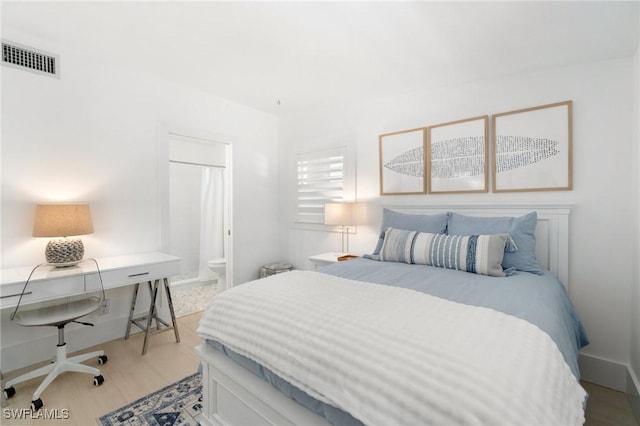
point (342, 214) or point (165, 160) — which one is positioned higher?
point (165, 160)

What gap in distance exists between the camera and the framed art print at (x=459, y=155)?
2.66m

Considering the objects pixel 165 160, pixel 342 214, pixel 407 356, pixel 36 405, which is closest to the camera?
pixel 407 356

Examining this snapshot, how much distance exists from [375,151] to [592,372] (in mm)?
2578

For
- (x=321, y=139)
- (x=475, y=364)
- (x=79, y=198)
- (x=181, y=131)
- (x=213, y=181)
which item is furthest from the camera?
(x=213, y=181)

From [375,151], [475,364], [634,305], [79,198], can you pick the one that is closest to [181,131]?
[79,198]

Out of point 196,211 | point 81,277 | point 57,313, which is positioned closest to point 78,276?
point 81,277

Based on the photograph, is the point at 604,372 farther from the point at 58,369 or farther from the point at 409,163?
the point at 58,369

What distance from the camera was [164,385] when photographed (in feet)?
6.81

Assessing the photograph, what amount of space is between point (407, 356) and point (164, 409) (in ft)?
5.47

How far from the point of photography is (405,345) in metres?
1.01

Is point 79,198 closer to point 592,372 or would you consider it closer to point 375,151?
point 375,151

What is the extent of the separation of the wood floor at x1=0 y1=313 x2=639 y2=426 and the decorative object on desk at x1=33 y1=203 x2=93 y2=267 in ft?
2.75

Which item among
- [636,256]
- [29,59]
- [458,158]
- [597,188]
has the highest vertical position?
[29,59]

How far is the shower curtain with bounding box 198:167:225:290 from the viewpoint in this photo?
4750mm
